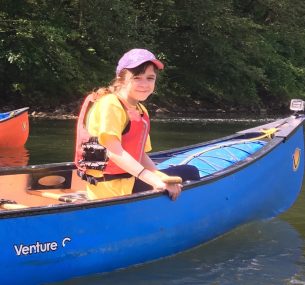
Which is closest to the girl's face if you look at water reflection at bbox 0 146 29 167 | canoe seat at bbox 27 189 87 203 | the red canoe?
canoe seat at bbox 27 189 87 203

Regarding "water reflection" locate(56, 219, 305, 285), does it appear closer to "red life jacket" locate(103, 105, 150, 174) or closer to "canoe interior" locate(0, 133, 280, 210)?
"canoe interior" locate(0, 133, 280, 210)

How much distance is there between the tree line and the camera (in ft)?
58.6

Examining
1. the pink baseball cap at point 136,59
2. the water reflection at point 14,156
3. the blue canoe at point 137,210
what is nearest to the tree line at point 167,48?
the water reflection at point 14,156

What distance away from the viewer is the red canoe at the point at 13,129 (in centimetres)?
1024

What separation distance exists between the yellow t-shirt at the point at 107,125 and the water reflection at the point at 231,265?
56cm

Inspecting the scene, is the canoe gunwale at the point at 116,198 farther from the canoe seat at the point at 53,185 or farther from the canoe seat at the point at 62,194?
the canoe seat at the point at 62,194

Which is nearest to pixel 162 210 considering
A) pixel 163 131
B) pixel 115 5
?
pixel 163 131

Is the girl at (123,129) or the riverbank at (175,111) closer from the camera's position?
the girl at (123,129)

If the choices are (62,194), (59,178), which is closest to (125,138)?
(62,194)

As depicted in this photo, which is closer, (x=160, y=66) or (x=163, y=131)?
(x=160, y=66)

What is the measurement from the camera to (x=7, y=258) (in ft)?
10.9

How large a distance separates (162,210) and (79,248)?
68 centimetres

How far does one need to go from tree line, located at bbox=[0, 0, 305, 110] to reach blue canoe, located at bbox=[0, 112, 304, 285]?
41.2 ft

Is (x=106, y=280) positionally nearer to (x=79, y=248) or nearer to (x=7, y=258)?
(x=79, y=248)
